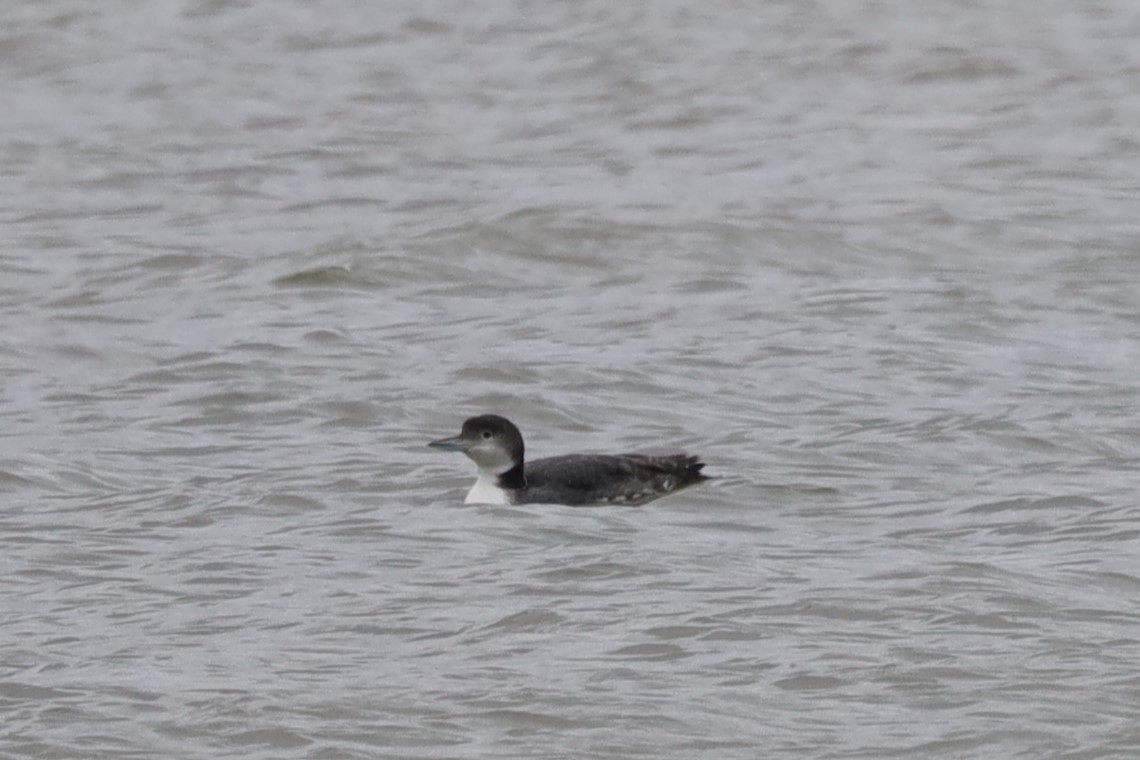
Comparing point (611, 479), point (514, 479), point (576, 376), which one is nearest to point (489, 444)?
point (514, 479)

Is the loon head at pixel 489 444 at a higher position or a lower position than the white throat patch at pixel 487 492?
higher

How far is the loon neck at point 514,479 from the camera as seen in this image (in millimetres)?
11547

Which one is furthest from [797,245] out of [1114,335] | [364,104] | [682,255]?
[364,104]

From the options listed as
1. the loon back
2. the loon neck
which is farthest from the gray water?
the loon neck

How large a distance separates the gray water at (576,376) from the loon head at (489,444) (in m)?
0.31

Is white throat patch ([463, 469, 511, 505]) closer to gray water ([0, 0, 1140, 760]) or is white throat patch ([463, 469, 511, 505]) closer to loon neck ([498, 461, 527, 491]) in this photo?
loon neck ([498, 461, 527, 491])

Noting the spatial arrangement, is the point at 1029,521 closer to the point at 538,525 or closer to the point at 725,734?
the point at 538,525

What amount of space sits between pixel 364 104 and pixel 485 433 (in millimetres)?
11803

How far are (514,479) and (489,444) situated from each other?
0.60 ft

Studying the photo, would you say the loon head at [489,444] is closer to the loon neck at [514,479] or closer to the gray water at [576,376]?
the loon neck at [514,479]

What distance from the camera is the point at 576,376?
14.0 m

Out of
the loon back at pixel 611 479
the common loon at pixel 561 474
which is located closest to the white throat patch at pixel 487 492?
the common loon at pixel 561 474

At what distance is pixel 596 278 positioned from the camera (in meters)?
16.8

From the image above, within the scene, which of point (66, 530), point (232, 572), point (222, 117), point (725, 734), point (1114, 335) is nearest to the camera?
point (725, 734)
